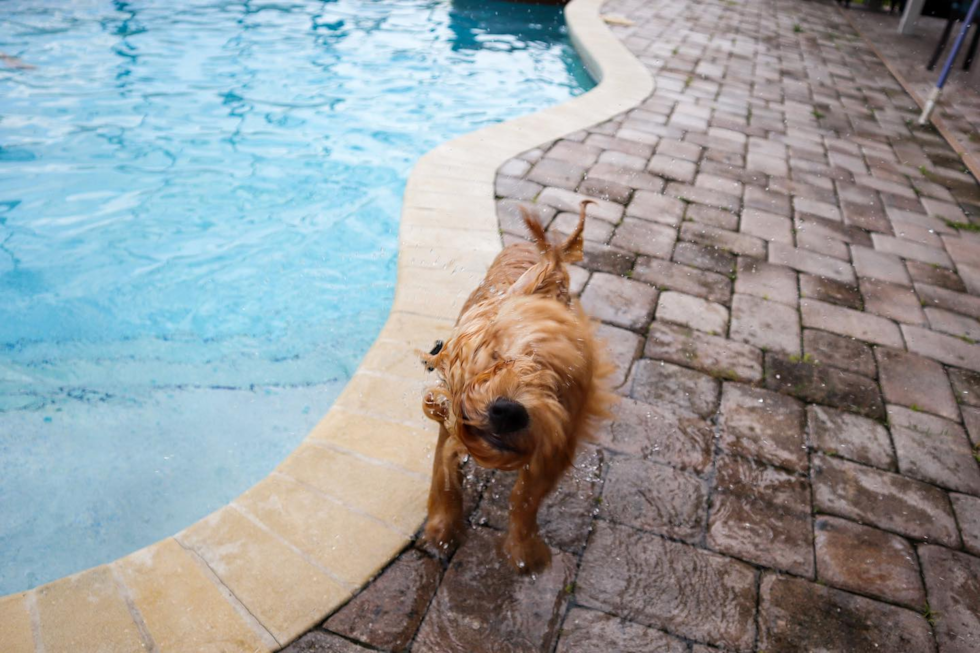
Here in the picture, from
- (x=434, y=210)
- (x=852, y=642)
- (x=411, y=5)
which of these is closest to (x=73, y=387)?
(x=434, y=210)

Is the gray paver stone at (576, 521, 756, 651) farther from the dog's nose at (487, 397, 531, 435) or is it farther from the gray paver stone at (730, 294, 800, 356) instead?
the gray paver stone at (730, 294, 800, 356)

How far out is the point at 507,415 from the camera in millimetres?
1530

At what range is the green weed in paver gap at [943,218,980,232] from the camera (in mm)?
5502

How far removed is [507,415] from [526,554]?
3.46 feet

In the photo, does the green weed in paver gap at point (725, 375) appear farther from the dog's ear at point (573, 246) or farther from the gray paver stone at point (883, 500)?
the dog's ear at point (573, 246)

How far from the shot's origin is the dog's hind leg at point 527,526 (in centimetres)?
203

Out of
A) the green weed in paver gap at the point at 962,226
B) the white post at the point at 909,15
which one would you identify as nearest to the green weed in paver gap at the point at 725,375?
the green weed in paver gap at the point at 962,226

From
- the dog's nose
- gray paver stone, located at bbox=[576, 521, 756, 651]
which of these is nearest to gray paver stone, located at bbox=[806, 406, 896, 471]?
gray paver stone, located at bbox=[576, 521, 756, 651]

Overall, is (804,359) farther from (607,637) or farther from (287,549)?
(287,549)

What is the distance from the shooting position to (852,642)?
2.24 m

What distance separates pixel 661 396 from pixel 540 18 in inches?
446

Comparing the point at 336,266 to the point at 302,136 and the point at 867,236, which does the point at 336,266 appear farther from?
the point at 867,236

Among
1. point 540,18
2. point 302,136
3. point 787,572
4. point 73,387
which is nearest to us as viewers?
point 787,572

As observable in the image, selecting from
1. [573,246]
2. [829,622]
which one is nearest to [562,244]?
[573,246]
